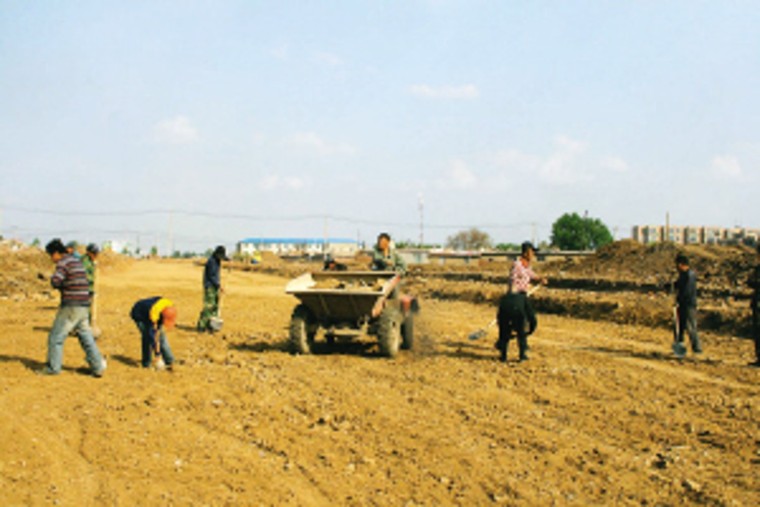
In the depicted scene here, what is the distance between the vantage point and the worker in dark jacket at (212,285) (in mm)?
12312

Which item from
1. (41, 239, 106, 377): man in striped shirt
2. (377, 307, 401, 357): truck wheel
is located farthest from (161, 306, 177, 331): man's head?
(377, 307, 401, 357): truck wheel

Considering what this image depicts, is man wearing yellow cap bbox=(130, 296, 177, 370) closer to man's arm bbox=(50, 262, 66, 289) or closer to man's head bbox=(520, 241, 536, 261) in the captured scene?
man's arm bbox=(50, 262, 66, 289)

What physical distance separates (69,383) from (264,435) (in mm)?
3125

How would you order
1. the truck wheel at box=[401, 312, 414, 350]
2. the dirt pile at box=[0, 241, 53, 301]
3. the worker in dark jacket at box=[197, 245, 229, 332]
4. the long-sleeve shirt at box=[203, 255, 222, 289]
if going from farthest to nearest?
the dirt pile at box=[0, 241, 53, 301], the long-sleeve shirt at box=[203, 255, 222, 289], the worker in dark jacket at box=[197, 245, 229, 332], the truck wheel at box=[401, 312, 414, 350]

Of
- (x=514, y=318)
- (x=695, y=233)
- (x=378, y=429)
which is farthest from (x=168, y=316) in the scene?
(x=695, y=233)

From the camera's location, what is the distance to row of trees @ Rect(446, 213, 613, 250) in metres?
80.2

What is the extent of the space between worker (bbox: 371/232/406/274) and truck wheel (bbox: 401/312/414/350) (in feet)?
2.61

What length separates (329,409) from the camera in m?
7.04

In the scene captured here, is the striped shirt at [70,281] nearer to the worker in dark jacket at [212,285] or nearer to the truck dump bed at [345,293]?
the truck dump bed at [345,293]

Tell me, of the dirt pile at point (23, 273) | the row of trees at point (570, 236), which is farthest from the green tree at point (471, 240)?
the dirt pile at point (23, 273)

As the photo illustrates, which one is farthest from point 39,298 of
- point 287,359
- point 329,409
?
point 329,409

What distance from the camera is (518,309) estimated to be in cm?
972

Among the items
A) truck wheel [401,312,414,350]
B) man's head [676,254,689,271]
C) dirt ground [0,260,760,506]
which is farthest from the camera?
truck wheel [401,312,414,350]

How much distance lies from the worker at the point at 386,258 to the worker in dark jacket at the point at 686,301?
14.5 feet
